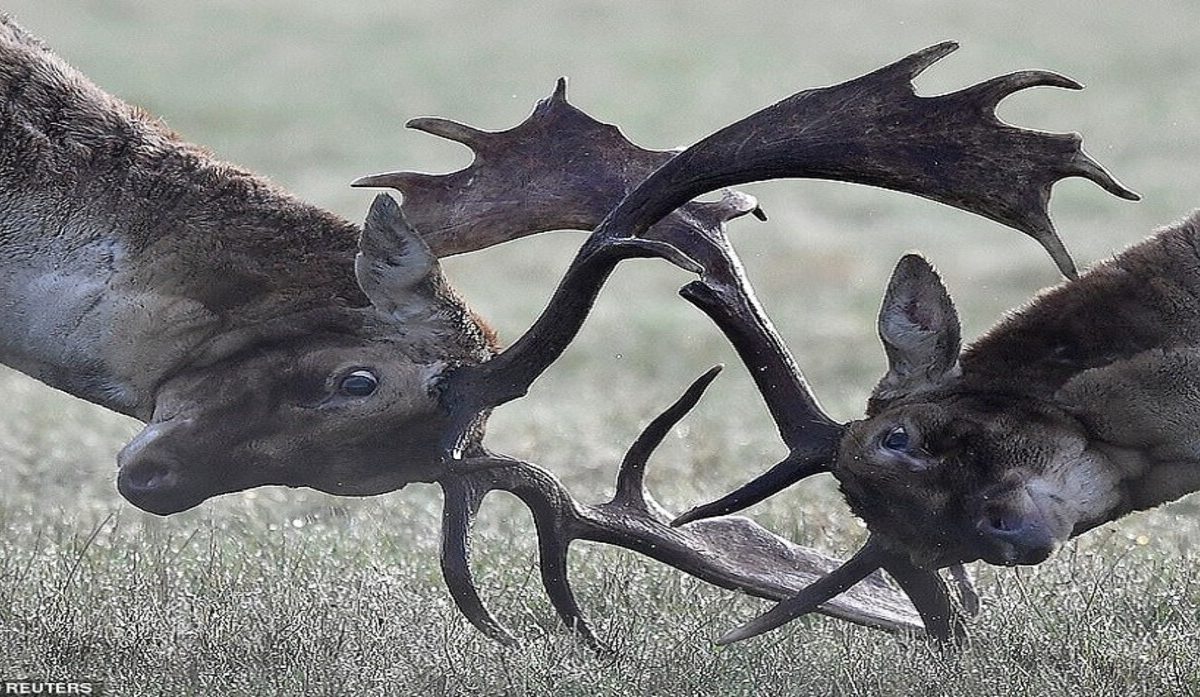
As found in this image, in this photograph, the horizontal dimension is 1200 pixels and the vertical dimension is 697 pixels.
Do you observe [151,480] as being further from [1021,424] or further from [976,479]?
[1021,424]

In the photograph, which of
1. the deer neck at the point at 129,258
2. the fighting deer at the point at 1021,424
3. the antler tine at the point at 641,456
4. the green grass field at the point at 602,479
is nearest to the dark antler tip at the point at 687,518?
the fighting deer at the point at 1021,424

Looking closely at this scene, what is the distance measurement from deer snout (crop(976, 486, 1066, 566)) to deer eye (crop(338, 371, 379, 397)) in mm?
1769

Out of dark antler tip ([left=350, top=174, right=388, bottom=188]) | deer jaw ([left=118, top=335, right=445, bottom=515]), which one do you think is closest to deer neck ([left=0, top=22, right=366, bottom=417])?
deer jaw ([left=118, top=335, right=445, bottom=515])

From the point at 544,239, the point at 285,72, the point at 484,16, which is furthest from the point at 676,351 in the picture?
the point at 484,16

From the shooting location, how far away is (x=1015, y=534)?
5.94 metres

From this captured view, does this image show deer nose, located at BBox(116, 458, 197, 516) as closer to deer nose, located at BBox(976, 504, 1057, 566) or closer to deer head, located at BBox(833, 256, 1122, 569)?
deer head, located at BBox(833, 256, 1122, 569)

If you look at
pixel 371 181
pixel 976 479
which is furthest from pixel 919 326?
pixel 371 181

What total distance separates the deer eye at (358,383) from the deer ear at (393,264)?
206 millimetres

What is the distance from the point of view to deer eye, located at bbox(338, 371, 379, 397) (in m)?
6.25

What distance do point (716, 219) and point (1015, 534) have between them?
1.51 metres

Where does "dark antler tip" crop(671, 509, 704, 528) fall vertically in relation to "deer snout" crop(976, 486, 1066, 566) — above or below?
above

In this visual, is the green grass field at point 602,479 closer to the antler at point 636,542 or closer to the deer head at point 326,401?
→ the antler at point 636,542

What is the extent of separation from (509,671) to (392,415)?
0.82 meters

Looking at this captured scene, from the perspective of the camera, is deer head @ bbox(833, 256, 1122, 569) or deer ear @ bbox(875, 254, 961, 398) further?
deer ear @ bbox(875, 254, 961, 398)
